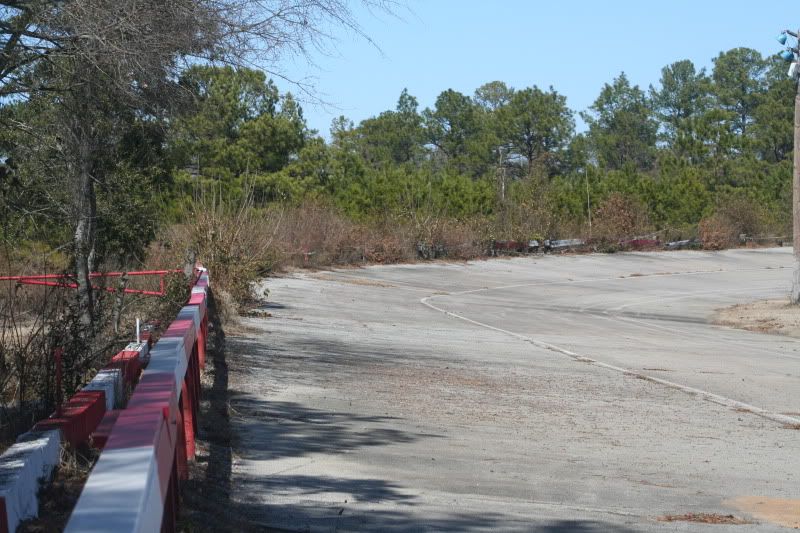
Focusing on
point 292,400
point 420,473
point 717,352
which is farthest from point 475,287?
point 420,473

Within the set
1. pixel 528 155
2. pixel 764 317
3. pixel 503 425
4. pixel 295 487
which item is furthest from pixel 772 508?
pixel 528 155

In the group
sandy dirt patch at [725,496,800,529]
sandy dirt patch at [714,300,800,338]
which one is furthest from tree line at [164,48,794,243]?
sandy dirt patch at [714,300,800,338]

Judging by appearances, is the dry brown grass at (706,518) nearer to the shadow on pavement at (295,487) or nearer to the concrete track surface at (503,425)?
the concrete track surface at (503,425)

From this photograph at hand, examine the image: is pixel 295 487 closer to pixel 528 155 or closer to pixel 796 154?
pixel 796 154

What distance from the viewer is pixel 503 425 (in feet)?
34.8

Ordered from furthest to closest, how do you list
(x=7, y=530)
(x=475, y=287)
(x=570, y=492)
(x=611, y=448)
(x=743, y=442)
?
(x=475, y=287), (x=743, y=442), (x=611, y=448), (x=570, y=492), (x=7, y=530)

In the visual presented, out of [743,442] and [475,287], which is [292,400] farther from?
[475,287]

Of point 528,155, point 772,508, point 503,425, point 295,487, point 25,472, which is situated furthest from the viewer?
point 528,155

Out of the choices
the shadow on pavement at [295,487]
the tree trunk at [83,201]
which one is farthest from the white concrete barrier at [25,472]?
the tree trunk at [83,201]

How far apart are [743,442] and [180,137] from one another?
29.3 ft

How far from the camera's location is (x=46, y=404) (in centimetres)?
779

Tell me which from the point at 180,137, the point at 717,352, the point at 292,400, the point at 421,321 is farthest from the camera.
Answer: the point at 421,321

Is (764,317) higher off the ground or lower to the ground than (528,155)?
lower

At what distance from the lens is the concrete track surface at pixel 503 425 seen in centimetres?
704
